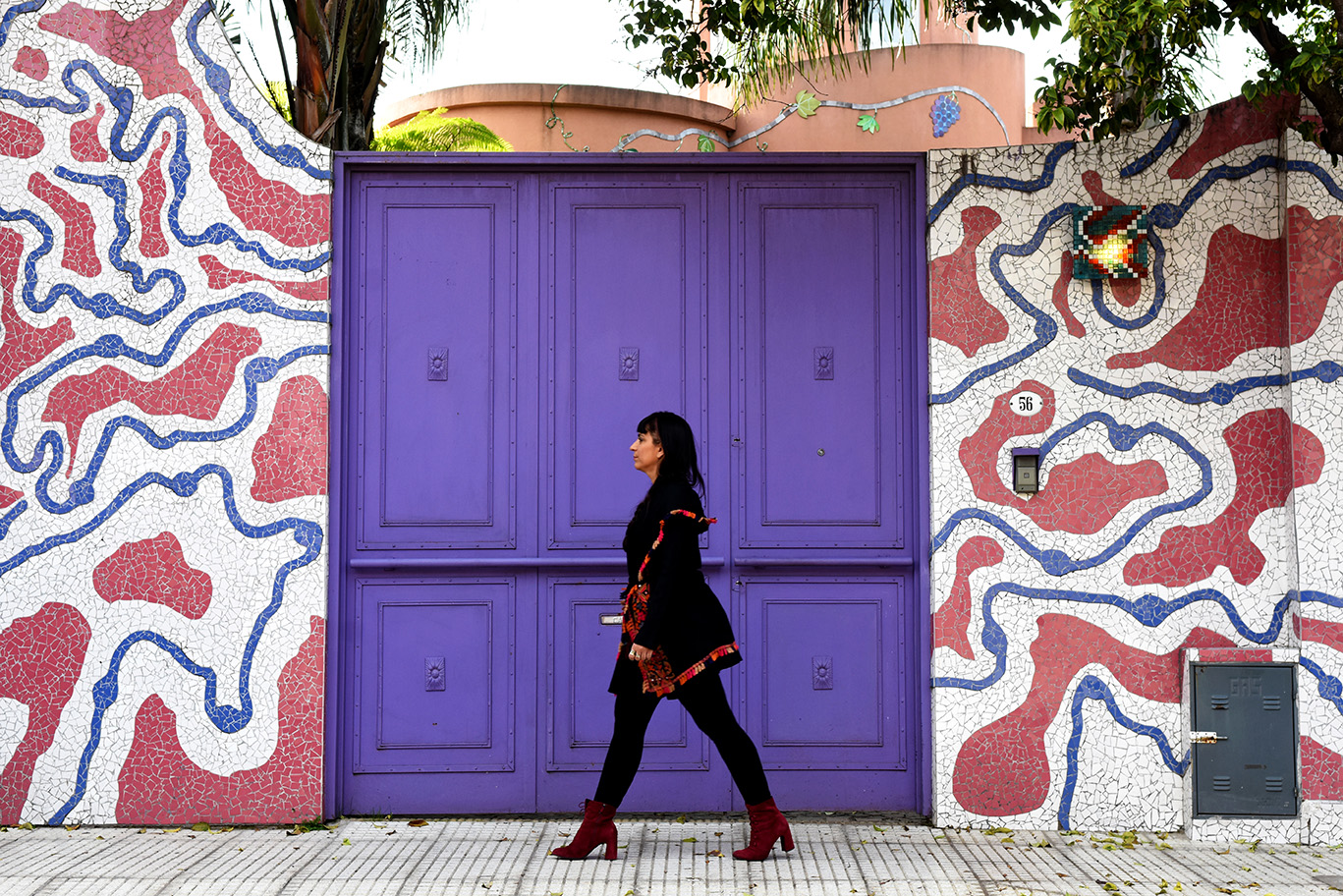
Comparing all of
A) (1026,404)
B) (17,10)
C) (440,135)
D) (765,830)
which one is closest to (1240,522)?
(1026,404)

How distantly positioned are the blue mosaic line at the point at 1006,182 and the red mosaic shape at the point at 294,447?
295 centimetres

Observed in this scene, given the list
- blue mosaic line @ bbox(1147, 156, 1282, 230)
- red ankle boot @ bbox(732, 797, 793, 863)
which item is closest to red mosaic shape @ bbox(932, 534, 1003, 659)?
red ankle boot @ bbox(732, 797, 793, 863)

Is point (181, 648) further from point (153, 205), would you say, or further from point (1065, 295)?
point (1065, 295)

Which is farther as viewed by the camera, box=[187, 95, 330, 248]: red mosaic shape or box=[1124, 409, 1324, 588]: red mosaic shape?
box=[187, 95, 330, 248]: red mosaic shape

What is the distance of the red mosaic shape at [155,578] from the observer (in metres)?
5.11

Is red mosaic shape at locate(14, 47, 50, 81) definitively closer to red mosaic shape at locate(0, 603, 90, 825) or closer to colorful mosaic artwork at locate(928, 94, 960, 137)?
red mosaic shape at locate(0, 603, 90, 825)

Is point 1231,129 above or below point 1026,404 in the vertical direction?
above

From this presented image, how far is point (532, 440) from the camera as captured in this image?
531 cm

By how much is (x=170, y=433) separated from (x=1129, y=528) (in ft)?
14.2

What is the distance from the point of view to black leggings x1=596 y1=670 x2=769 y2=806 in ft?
14.5

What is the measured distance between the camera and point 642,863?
14.8 ft

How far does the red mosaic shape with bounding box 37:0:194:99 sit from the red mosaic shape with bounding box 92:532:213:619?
207cm

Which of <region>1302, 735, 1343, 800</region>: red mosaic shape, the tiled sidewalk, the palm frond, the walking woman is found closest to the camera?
the tiled sidewalk

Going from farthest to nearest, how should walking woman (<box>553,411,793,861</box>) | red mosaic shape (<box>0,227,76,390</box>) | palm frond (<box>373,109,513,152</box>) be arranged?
palm frond (<box>373,109,513,152</box>) → red mosaic shape (<box>0,227,76,390</box>) → walking woman (<box>553,411,793,861</box>)
